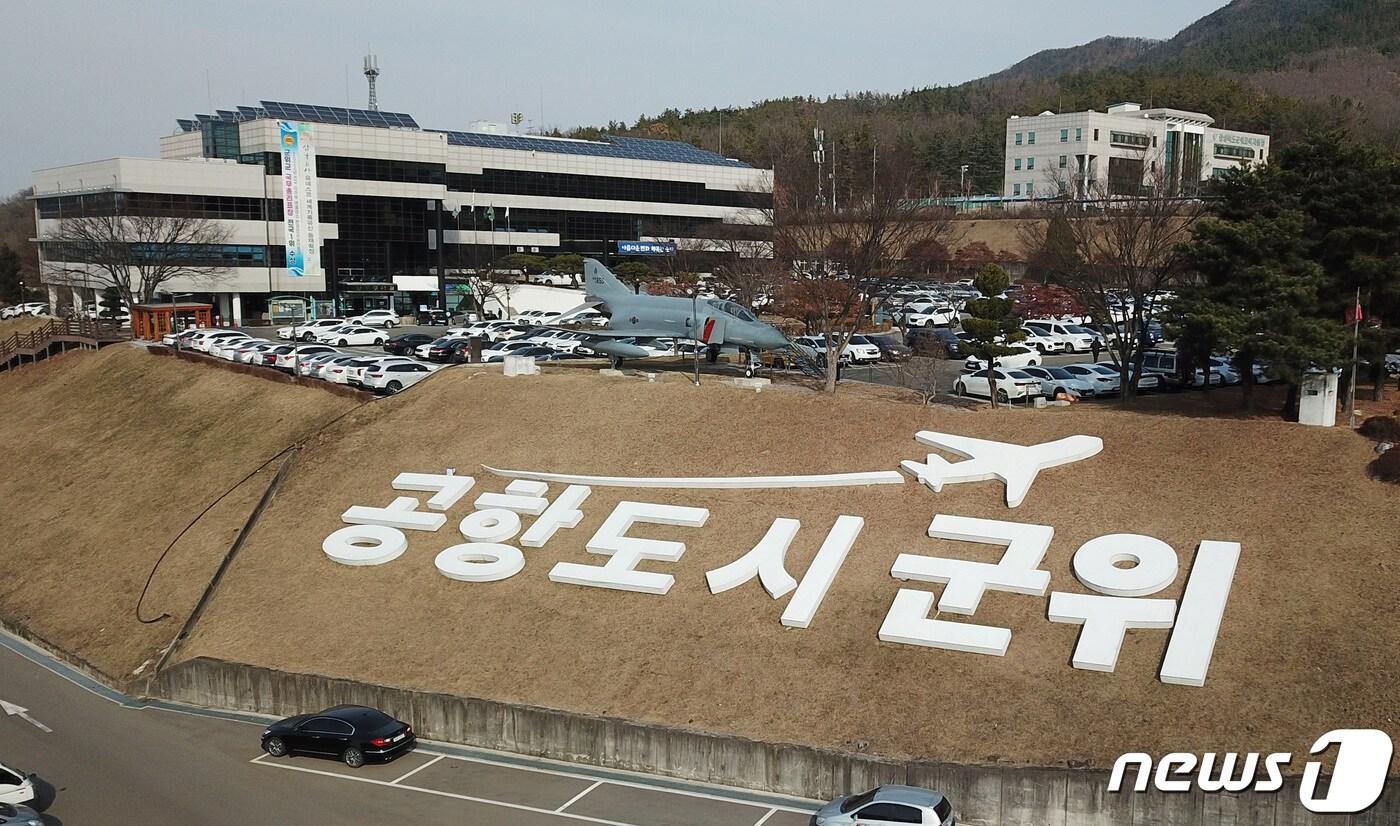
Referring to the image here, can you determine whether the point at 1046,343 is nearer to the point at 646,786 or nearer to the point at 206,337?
the point at 646,786

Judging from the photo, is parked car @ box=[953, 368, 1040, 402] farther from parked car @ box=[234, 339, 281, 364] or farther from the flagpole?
parked car @ box=[234, 339, 281, 364]

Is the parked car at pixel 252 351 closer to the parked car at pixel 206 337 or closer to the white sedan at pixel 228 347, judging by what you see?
the white sedan at pixel 228 347

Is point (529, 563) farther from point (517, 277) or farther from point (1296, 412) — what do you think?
point (517, 277)

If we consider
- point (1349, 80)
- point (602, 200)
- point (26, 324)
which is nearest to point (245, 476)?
point (26, 324)

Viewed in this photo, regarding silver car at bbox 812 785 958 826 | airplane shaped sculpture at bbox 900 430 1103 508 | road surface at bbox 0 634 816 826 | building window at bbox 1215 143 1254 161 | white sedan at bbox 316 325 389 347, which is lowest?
road surface at bbox 0 634 816 826

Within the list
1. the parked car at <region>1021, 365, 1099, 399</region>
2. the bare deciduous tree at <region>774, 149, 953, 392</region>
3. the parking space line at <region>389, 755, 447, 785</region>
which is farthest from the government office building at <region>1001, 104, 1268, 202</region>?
the parking space line at <region>389, 755, 447, 785</region>

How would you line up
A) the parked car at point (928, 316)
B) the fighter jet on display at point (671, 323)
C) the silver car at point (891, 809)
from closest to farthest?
the silver car at point (891, 809)
the fighter jet on display at point (671, 323)
the parked car at point (928, 316)

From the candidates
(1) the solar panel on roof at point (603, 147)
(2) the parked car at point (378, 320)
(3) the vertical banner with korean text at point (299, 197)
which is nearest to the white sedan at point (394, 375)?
(2) the parked car at point (378, 320)
